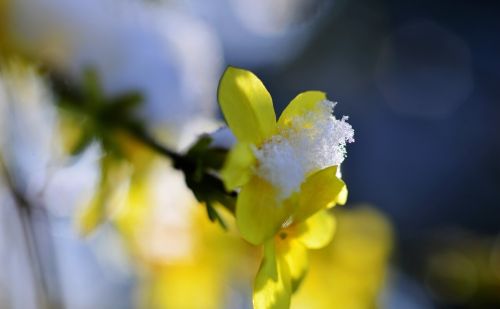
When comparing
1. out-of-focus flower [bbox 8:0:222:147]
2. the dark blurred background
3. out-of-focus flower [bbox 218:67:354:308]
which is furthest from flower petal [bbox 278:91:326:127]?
the dark blurred background

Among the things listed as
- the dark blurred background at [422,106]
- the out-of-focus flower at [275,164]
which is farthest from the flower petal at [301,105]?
the dark blurred background at [422,106]

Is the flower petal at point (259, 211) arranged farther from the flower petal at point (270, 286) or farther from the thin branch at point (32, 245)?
the thin branch at point (32, 245)

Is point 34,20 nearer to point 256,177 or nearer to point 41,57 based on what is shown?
point 41,57

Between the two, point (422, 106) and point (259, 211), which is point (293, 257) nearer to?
point (259, 211)

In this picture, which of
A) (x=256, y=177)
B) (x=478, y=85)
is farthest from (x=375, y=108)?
(x=256, y=177)

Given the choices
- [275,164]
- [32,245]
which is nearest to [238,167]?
[275,164]

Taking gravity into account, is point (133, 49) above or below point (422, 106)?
above

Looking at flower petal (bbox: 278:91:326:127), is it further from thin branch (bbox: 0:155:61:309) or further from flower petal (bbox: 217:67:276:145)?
thin branch (bbox: 0:155:61:309)
